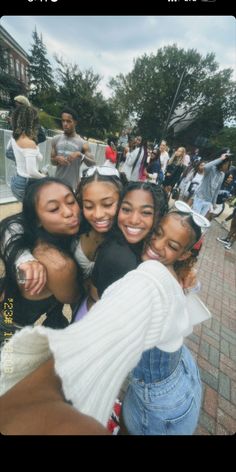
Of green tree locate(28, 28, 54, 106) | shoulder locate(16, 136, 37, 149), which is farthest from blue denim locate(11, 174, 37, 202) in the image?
green tree locate(28, 28, 54, 106)

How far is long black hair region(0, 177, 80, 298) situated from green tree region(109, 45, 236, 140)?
642 cm

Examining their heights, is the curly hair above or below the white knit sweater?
above

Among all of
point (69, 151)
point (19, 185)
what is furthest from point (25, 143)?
point (69, 151)

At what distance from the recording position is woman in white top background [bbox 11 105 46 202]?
215 cm

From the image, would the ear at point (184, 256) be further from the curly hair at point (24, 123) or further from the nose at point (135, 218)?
the curly hair at point (24, 123)

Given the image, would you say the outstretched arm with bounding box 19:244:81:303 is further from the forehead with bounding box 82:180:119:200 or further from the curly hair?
the curly hair

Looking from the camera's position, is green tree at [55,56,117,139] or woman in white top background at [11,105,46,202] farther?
green tree at [55,56,117,139]

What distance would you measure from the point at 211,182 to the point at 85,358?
4483 mm

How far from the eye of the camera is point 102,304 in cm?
61

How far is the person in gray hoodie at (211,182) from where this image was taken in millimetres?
4121

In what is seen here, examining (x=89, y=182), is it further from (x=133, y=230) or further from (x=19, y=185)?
(x=19, y=185)
